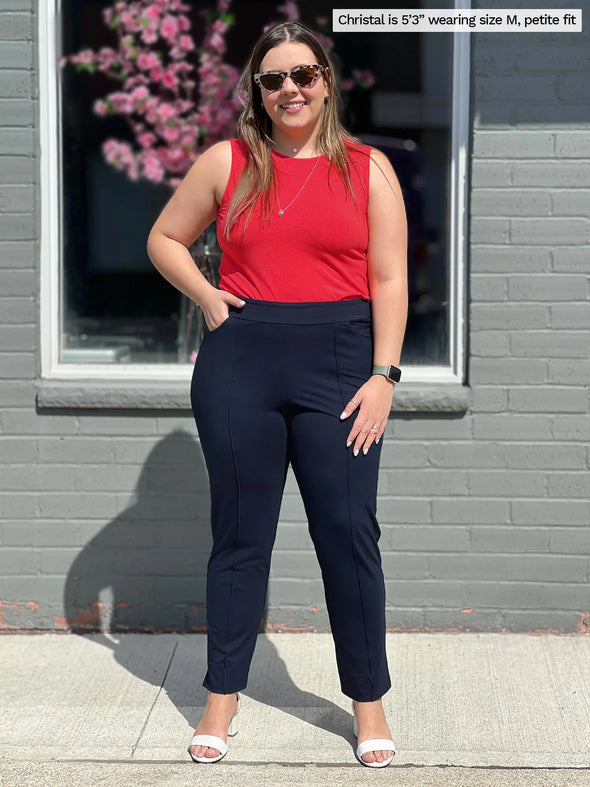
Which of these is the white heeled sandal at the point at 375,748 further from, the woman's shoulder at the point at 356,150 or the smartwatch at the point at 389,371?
the woman's shoulder at the point at 356,150

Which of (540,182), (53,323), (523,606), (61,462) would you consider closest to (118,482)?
(61,462)

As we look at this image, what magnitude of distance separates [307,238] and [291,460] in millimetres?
630

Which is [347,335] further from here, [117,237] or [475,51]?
[117,237]

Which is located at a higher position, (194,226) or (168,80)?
(168,80)

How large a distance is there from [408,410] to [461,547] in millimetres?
552

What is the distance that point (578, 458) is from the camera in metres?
4.02

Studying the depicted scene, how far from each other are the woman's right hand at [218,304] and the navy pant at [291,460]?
0.02m

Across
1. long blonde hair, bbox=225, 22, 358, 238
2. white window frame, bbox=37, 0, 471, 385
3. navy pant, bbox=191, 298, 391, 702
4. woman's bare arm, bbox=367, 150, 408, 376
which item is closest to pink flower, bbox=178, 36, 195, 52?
white window frame, bbox=37, 0, 471, 385

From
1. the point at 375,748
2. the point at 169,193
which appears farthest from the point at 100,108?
the point at 375,748

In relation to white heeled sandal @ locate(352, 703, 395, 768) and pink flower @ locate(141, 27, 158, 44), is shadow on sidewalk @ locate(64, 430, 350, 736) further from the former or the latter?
pink flower @ locate(141, 27, 158, 44)

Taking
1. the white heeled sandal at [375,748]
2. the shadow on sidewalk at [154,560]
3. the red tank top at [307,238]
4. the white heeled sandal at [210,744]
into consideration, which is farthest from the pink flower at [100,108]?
the white heeled sandal at [375,748]

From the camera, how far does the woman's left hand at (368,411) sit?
3.00 meters

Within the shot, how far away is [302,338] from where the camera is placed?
117 inches

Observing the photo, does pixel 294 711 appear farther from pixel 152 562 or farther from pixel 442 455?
pixel 442 455
